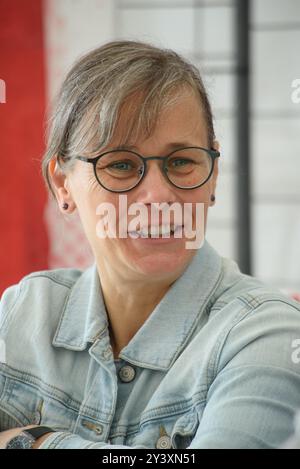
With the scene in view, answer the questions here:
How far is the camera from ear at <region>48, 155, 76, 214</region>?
3.81 ft

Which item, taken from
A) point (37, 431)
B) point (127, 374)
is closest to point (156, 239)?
point (127, 374)

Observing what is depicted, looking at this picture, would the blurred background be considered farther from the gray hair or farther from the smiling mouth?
the smiling mouth

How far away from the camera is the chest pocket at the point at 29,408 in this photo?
1088mm

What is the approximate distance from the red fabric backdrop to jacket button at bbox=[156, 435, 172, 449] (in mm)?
1392

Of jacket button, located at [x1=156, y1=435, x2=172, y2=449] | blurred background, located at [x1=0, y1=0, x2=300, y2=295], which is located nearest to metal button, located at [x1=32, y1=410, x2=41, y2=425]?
jacket button, located at [x1=156, y1=435, x2=172, y2=449]

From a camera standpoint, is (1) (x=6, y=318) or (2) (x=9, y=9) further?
Result: (2) (x=9, y=9)

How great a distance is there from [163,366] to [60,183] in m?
0.37

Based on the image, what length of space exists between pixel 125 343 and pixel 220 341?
0.70ft
